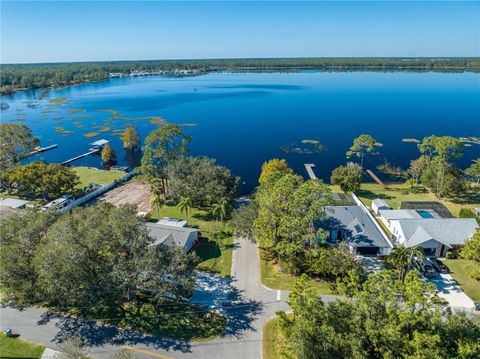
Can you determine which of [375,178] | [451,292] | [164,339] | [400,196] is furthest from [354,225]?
[375,178]

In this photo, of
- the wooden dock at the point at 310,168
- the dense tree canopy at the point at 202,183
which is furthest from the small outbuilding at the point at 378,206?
the dense tree canopy at the point at 202,183

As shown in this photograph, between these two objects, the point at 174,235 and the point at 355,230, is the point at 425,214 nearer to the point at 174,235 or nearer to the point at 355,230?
the point at 355,230

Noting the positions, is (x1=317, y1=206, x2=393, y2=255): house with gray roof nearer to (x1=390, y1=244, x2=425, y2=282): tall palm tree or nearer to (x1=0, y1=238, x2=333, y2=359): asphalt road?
(x1=390, y1=244, x2=425, y2=282): tall palm tree

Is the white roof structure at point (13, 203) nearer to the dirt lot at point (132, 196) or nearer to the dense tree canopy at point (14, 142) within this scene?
the dirt lot at point (132, 196)

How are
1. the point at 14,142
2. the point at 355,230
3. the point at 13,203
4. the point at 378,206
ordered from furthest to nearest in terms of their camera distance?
1. the point at 14,142
2. the point at 13,203
3. the point at 378,206
4. the point at 355,230

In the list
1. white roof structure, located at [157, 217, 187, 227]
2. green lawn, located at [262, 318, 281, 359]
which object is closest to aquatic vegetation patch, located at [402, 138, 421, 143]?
white roof structure, located at [157, 217, 187, 227]
